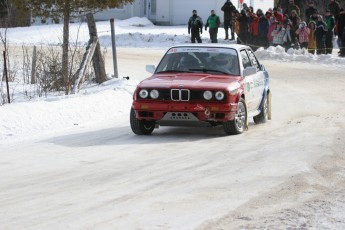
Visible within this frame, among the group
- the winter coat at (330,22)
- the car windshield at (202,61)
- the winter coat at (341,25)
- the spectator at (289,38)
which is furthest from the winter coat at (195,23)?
the car windshield at (202,61)

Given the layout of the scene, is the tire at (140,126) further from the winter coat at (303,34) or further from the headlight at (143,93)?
the winter coat at (303,34)

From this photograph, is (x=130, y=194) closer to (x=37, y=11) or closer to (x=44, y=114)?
(x=44, y=114)

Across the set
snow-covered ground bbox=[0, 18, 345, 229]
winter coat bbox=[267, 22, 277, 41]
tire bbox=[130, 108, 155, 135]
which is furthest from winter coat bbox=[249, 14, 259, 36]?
tire bbox=[130, 108, 155, 135]

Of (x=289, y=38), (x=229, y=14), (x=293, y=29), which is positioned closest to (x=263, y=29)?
(x=289, y=38)

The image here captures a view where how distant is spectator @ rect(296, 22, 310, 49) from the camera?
107 ft

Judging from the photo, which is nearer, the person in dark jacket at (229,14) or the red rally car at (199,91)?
the red rally car at (199,91)

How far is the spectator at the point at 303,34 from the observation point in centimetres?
3256

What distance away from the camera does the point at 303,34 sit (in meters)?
32.7

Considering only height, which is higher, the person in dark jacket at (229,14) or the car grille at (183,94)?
the person in dark jacket at (229,14)

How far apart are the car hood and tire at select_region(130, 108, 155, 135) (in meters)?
0.54

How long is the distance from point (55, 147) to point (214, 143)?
7.59ft

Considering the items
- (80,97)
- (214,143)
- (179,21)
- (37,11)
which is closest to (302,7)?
(179,21)

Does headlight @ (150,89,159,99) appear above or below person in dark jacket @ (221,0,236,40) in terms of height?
below

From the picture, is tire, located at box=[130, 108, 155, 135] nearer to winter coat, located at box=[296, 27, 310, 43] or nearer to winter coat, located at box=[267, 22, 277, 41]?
winter coat, located at box=[296, 27, 310, 43]
